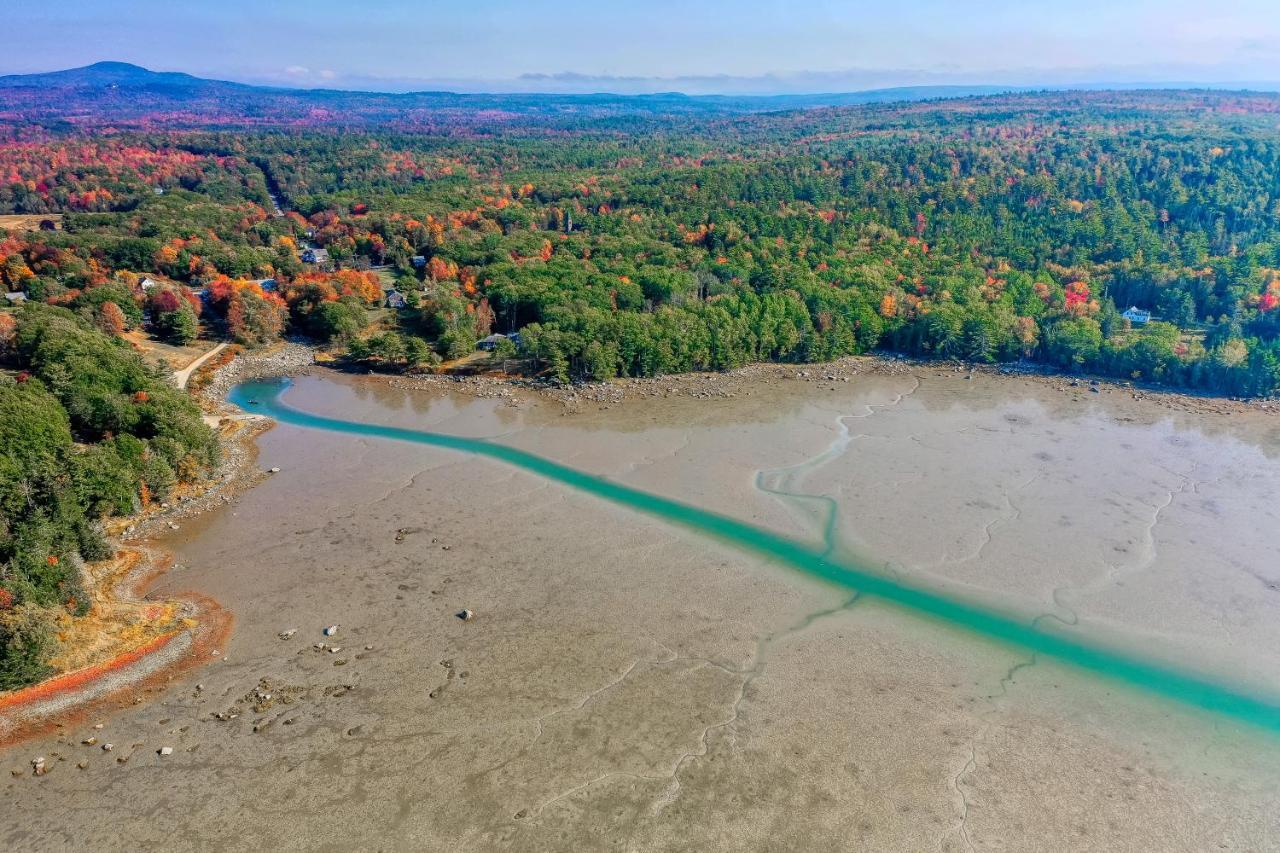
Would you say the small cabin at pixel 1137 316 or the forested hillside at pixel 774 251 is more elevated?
the forested hillside at pixel 774 251

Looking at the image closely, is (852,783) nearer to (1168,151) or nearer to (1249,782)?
(1249,782)

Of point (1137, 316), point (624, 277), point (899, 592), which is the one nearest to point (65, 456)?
point (899, 592)

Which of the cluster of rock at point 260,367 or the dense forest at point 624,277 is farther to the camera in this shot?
the cluster of rock at point 260,367

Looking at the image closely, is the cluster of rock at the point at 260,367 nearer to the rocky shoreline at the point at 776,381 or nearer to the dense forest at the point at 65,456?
the dense forest at the point at 65,456

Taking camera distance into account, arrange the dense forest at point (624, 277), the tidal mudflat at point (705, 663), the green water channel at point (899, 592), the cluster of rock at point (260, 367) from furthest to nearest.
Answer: the cluster of rock at point (260, 367) → the dense forest at point (624, 277) → the green water channel at point (899, 592) → the tidal mudflat at point (705, 663)

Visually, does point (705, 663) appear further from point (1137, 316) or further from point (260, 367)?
point (1137, 316)

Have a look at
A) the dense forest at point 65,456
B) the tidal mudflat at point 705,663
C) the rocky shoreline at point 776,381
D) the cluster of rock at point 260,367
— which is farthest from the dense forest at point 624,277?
the tidal mudflat at point 705,663
